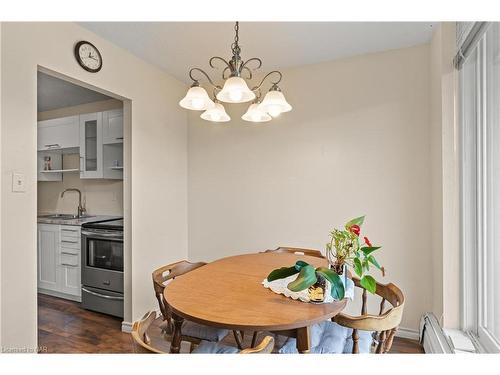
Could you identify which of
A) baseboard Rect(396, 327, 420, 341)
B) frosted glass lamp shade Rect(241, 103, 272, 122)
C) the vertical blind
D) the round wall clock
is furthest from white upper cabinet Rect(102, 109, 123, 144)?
baseboard Rect(396, 327, 420, 341)

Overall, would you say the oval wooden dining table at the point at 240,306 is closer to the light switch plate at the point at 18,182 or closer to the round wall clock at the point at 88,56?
the light switch plate at the point at 18,182

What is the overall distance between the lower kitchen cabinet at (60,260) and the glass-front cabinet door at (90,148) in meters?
0.68

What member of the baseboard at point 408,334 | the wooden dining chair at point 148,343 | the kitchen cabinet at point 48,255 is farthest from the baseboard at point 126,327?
the baseboard at point 408,334

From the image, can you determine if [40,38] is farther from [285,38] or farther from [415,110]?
[415,110]

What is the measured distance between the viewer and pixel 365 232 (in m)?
2.48

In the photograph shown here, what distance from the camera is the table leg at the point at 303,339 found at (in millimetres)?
1120

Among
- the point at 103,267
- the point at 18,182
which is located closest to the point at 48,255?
the point at 103,267

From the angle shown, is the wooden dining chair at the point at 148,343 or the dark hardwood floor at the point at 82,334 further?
the dark hardwood floor at the point at 82,334

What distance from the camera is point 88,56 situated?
212 cm

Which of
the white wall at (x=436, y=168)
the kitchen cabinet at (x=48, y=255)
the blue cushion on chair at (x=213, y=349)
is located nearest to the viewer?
the blue cushion on chair at (x=213, y=349)

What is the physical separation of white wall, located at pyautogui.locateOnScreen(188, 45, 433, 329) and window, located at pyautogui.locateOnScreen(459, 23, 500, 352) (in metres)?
0.56
